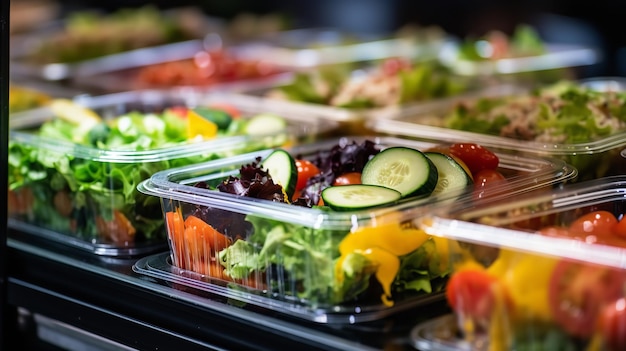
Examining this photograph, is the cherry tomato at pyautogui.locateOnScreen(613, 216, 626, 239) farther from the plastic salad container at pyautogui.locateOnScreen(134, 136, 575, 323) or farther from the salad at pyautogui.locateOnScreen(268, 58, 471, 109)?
the salad at pyautogui.locateOnScreen(268, 58, 471, 109)

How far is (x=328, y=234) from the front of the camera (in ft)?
5.32

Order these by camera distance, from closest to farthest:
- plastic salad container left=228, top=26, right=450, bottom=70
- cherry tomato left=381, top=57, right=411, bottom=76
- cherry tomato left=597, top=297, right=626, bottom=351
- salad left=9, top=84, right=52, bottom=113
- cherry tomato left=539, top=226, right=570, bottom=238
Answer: cherry tomato left=597, top=297, right=626, bottom=351 < cherry tomato left=539, top=226, right=570, bottom=238 < salad left=9, top=84, right=52, bottom=113 < cherry tomato left=381, top=57, right=411, bottom=76 < plastic salad container left=228, top=26, right=450, bottom=70

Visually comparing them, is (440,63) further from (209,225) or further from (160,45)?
(209,225)

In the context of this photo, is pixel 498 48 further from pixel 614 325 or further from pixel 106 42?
pixel 614 325

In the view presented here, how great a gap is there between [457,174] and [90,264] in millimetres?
830

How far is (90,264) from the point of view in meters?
2.06

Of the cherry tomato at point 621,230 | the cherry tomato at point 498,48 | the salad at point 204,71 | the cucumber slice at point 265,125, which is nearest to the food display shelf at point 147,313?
the cherry tomato at point 621,230

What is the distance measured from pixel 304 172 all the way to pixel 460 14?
149 inches

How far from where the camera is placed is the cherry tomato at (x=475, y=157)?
6.68 feet

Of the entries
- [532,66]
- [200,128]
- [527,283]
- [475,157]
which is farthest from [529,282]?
[532,66]

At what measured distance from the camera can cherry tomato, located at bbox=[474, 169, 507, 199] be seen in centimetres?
180

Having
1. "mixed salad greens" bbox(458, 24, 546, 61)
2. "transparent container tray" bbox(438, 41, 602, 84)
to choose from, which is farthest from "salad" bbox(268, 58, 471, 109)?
"mixed salad greens" bbox(458, 24, 546, 61)

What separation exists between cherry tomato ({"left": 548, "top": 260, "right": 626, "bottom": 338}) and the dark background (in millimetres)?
3167

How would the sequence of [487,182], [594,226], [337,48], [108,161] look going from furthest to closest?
1. [337,48]
2. [108,161]
3. [487,182]
4. [594,226]
